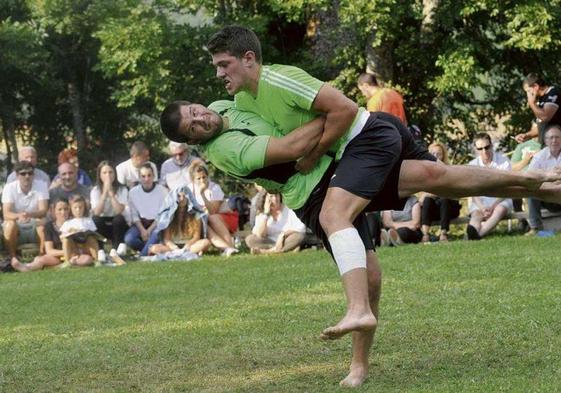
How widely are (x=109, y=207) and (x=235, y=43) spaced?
9812mm

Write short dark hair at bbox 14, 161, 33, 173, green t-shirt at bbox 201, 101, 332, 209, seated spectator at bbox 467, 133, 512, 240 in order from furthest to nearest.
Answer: short dark hair at bbox 14, 161, 33, 173, seated spectator at bbox 467, 133, 512, 240, green t-shirt at bbox 201, 101, 332, 209

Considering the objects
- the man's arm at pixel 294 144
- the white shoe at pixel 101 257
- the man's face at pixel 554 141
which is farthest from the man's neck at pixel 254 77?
the white shoe at pixel 101 257

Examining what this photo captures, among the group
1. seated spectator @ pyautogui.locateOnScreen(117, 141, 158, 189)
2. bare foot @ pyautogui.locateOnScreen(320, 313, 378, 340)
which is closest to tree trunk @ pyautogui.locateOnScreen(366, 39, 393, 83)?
seated spectator @ pyautogui.locateOnScreen(117, 141, 158, 189)

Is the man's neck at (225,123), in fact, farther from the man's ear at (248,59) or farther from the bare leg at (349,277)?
the bare leg at (349,277)

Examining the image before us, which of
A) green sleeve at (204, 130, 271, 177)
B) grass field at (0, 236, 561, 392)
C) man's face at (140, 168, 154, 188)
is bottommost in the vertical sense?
grass field at (0, 236, 561, 392)

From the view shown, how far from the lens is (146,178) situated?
15.9 meters

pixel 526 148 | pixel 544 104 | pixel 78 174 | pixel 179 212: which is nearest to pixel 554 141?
pixel 544 104

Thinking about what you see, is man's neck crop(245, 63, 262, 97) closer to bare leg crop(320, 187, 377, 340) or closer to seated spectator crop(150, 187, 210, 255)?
bare leg crop(320, 187, 377, 340)

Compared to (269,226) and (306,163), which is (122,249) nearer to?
(269,226)

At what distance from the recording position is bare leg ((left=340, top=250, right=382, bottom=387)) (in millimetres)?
6211

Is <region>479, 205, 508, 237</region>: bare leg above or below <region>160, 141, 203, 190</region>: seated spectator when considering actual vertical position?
below

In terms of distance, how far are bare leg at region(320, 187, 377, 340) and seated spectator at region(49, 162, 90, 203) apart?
399 inches

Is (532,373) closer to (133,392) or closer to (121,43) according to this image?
(133,392)

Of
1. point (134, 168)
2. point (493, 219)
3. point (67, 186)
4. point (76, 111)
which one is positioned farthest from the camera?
point (76, 111)
